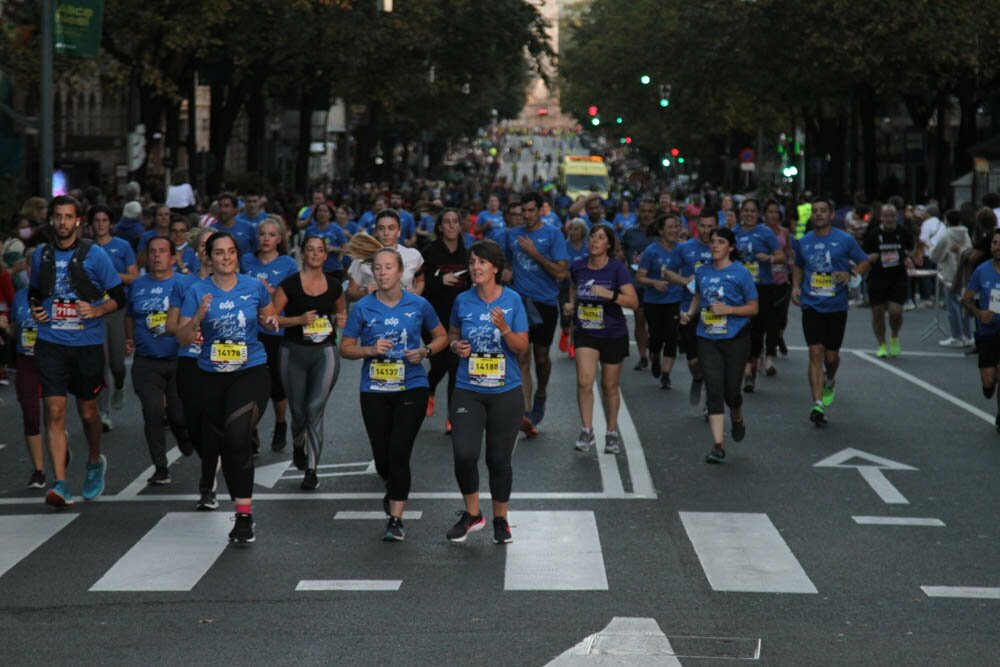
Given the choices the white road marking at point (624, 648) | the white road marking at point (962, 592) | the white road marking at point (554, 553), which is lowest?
the white road marking at point (554, 553)

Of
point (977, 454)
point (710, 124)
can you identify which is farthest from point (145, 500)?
point (710, 124)

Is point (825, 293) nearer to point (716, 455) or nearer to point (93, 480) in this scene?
point (716, 455)

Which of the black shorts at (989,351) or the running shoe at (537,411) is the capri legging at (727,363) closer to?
the running shoe at (537,411)

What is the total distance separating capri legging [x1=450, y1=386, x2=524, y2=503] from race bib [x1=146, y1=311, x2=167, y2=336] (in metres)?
3.02

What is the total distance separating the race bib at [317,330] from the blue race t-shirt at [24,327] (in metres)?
1.69

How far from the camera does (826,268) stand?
15930mm

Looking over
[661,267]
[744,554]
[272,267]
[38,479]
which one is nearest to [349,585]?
[744,554]

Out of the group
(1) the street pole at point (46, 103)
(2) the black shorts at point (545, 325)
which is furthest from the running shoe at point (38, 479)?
(1) the street pole at point (46, 103)

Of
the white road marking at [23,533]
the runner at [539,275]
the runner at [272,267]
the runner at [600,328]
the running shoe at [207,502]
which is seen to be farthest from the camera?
the runner at [539,275]

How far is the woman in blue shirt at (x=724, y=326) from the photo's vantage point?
13688mm

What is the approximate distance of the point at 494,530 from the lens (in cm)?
1057

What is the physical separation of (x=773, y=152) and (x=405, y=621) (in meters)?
84.1

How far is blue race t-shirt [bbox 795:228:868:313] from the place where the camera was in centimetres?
1590

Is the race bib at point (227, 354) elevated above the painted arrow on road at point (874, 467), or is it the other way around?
the race bib at point (227, 354)
